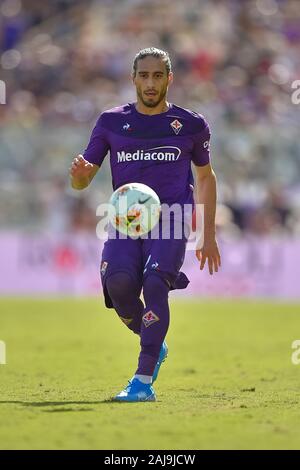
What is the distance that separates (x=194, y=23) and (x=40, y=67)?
394 centimetres

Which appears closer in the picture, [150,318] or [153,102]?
[150,318]

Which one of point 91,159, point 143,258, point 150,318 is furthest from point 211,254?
point 91,159

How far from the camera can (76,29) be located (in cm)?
2745

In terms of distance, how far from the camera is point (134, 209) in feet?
25.9

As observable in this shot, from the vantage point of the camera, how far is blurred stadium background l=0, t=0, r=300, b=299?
22.4 m

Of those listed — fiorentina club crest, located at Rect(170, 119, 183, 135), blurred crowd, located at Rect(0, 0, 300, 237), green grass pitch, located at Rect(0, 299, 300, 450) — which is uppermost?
blurred crowd, located at Rect(0, 0, 300, 237)

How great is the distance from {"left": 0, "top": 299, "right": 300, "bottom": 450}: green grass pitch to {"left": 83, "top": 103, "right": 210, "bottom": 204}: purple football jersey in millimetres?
1646

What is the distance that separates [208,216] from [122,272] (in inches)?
35.3

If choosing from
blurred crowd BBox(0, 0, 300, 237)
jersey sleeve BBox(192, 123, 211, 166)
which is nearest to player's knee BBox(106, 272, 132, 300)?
jersey sleeve BBox(192, 123, 211, 166)

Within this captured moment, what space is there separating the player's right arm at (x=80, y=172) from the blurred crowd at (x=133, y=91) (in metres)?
13.8

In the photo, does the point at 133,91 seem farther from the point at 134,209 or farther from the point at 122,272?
the point at 134,209

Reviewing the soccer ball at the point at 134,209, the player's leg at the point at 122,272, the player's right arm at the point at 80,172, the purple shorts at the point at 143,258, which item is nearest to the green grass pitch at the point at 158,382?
the player's leg at the point at 122,272

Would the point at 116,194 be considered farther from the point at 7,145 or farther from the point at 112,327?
the point at 7,145

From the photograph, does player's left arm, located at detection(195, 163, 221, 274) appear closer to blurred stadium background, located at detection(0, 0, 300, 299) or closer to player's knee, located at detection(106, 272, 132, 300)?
player's knee, located at detection(106, 272, 132, 300)
